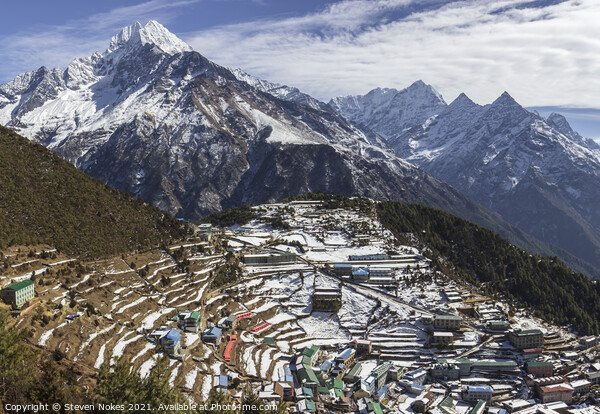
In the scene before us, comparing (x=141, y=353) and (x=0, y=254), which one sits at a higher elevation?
(x=0, y=254)

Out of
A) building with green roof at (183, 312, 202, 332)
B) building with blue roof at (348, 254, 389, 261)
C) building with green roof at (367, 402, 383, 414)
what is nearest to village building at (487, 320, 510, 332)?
building with blue roof at (348, 254, 389, 261)

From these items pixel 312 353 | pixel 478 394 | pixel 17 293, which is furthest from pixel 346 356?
pixel 17 293

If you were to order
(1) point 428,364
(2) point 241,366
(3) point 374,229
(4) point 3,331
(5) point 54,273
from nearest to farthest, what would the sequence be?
(4) point 3,331, (2) point 241,366, (5) point 54,273, (1) point 428,364, (3) point 374,229

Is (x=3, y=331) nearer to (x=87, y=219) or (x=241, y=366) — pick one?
(x=241, y=366)

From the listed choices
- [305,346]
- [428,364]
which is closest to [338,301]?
[305,346]

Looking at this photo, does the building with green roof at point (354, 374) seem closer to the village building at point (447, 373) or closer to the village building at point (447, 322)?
the village building at point (447, 373)

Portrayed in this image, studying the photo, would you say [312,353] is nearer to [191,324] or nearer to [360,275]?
[191,324]

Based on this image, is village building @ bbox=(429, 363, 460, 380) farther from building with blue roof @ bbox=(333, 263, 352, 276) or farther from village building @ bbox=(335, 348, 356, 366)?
building with blue roof @ bbox=(333, 263, 352, 276)
